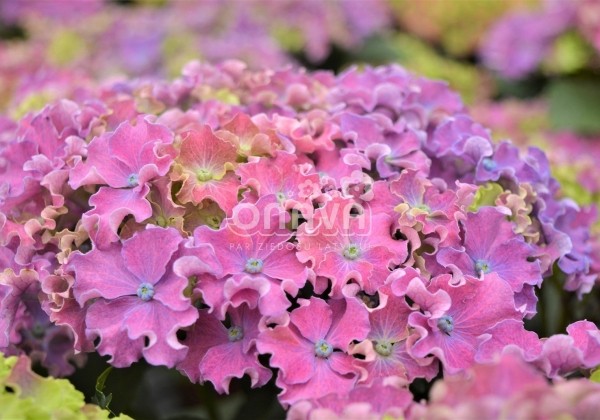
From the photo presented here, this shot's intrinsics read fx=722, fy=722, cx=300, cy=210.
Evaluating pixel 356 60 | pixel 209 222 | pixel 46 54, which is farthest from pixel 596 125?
pixel 46 54

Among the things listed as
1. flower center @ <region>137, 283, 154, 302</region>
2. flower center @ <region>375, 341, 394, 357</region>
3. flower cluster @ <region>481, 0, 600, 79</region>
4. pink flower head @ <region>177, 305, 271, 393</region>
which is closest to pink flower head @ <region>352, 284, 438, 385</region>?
flower center @ <region>375, 341, 394, 357</region>

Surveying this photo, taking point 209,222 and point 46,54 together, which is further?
point 46,54

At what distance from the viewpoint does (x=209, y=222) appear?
80 centimetres

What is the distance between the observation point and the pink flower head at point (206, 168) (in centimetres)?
78

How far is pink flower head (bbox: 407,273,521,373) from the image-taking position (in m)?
0.72

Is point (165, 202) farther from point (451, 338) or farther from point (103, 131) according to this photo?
point (451, 338)

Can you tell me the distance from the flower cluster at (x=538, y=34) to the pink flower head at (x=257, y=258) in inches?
49.4

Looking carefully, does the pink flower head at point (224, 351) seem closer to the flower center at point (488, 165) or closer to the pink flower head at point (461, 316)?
the pink flower head at point (461, 316)

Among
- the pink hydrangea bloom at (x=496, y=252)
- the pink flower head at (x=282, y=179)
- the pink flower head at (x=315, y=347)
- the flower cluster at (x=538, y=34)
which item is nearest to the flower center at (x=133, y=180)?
the pink flower head at (x=282, y=179)

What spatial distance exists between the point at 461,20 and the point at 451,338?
7.09ft

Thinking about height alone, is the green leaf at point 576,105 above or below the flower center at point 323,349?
below

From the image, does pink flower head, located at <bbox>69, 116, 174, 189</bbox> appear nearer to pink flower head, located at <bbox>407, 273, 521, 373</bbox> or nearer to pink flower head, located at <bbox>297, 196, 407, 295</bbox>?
pink flower head, located at <bbox>297, 196, 407, 295</bbox>

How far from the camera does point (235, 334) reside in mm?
746

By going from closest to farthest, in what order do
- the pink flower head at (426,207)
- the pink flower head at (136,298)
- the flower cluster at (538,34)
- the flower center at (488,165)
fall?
the pink flower head at (136,298) → the pink flower head at (426,207) → the flower center at (488,165) → the flower cluster at (538,34)
